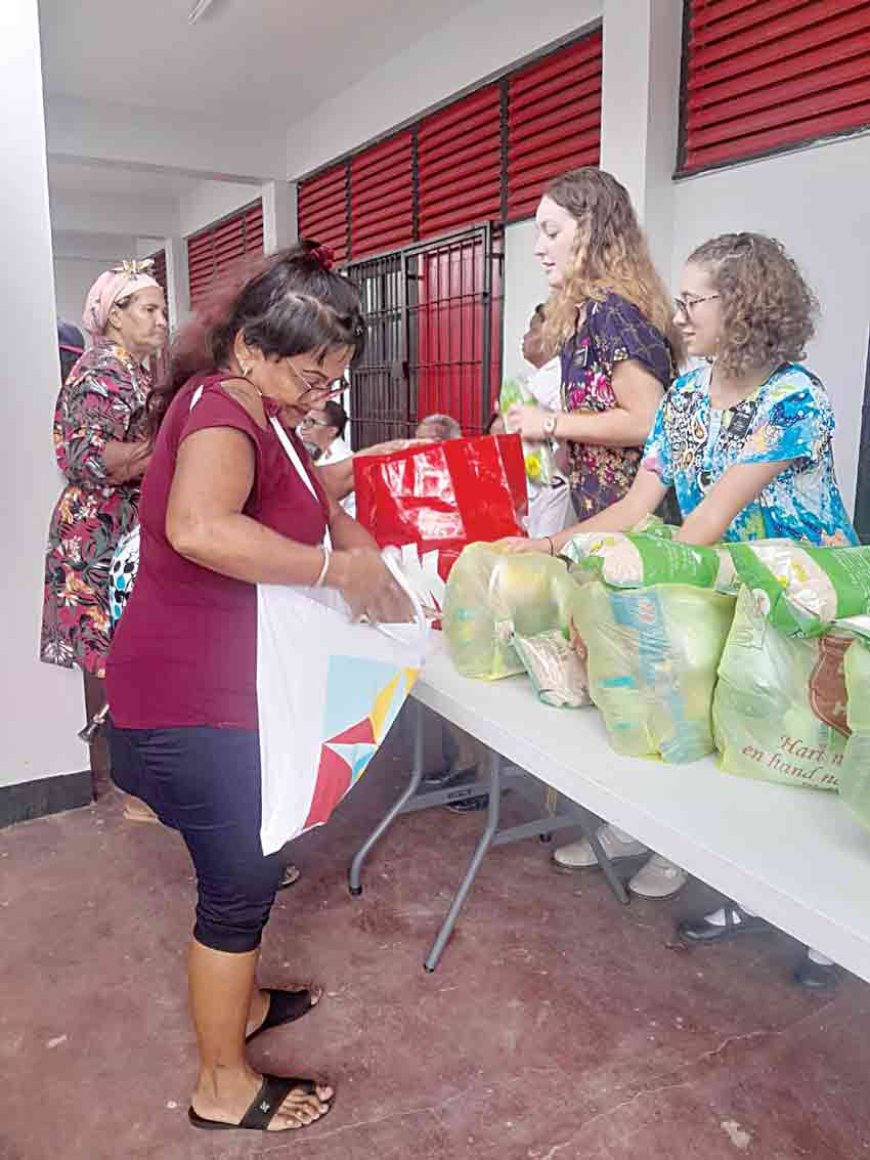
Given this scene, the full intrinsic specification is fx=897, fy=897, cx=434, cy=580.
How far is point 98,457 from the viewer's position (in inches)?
89.9

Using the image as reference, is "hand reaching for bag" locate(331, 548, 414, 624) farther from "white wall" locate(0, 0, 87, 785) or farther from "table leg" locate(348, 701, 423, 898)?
"white wall" locate(0, 0, 87, 785)

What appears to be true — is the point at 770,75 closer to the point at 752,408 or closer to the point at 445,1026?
the point at 752,408

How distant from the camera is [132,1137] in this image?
1470mm

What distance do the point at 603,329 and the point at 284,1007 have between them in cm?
147

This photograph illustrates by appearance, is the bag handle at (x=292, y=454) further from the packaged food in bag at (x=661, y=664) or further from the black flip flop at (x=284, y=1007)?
the black flip flop at (x=284, y=1007)

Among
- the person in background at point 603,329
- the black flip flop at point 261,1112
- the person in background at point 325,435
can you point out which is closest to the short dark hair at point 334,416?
the person in background at point 325,435

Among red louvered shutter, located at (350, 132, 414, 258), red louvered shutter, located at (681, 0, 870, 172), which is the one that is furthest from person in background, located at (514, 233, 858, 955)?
red louvered shutter, located at (350, 132, 414, 258)

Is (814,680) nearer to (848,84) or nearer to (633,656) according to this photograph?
(633,656)

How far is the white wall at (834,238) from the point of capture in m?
3.02

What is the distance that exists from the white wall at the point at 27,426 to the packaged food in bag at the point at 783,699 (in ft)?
6.58

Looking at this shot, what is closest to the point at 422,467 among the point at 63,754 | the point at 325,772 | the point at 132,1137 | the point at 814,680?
the point at 325,772

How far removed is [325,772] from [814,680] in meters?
0.67

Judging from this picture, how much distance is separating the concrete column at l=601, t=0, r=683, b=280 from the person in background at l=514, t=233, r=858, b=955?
241 centimetres

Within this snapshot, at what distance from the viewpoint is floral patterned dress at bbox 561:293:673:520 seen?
5.83 ft
